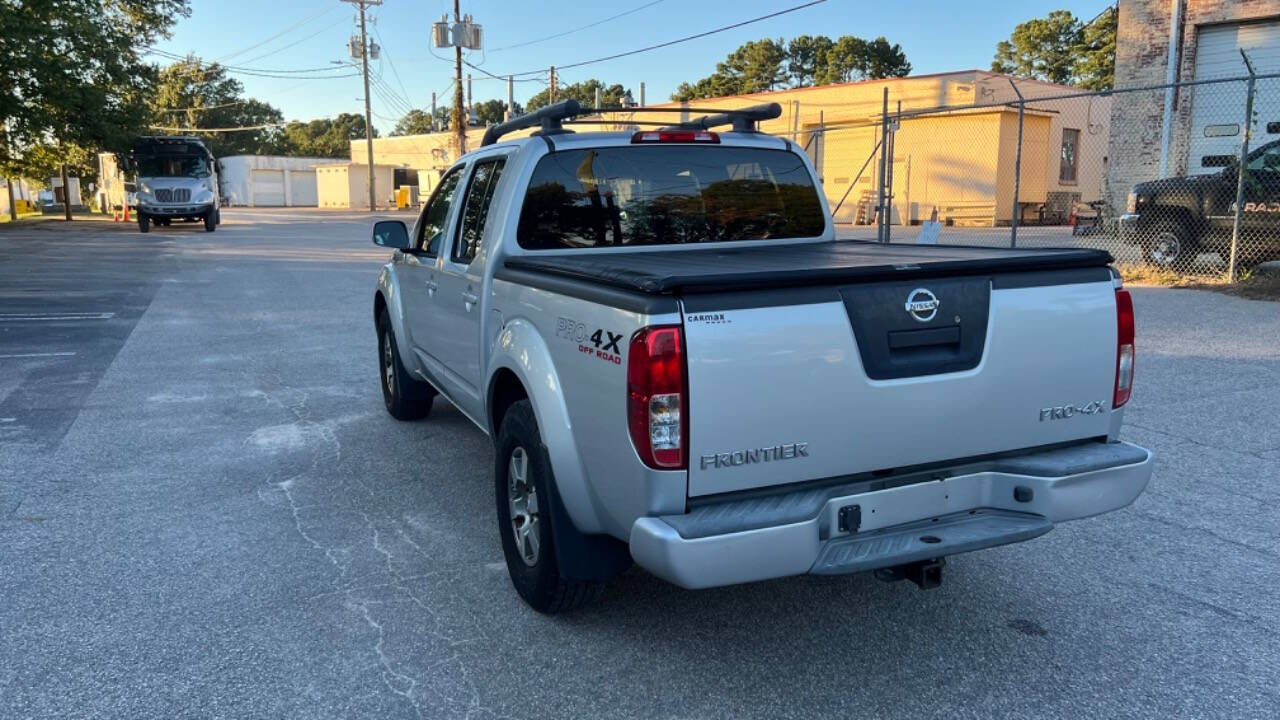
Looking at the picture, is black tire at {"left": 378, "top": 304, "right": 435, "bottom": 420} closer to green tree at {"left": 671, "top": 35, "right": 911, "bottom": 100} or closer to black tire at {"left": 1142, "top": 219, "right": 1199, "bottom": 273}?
black tire at {"left": 1142, "top": 219, "right": 1199, "bottom": 273}

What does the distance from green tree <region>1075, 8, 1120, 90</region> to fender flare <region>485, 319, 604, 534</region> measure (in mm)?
58272

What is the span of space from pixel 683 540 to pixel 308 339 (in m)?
8.68

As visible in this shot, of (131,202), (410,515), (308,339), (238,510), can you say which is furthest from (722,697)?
(131,202)

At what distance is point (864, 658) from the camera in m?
3.44

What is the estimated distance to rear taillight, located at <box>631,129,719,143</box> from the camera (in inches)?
184

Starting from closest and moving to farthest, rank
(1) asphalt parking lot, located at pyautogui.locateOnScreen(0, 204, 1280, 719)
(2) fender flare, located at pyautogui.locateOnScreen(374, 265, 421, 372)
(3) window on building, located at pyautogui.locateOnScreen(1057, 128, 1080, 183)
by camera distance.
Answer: (1) asphalt parking lot, located at pyautogui.locateOnScreen(0, 204, 1280, 719) < (2) fender flare, located at pyautogui.locateOnScreen(374, 265, 421, 372) < (3) window on building, located at pyautogui.locateOnScreen(1057, 128, 1080, 183)

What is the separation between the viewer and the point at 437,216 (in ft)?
19.7

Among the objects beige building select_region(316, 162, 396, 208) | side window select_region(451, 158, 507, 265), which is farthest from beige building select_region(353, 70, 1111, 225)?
beige building select_region(316, 162, 396, 208)

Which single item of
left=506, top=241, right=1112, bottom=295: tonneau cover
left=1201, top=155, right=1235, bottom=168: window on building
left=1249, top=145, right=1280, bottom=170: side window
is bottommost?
left=506, top=241, right=1112, bottom=295: tonneau cover

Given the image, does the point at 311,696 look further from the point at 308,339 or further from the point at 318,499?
the point at 308,339

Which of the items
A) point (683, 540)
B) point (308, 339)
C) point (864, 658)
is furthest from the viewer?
point (308, 339)

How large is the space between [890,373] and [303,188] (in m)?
77.6

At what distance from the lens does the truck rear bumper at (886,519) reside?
2834 mm

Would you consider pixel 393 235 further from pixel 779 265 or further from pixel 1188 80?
pixel 1188 80
